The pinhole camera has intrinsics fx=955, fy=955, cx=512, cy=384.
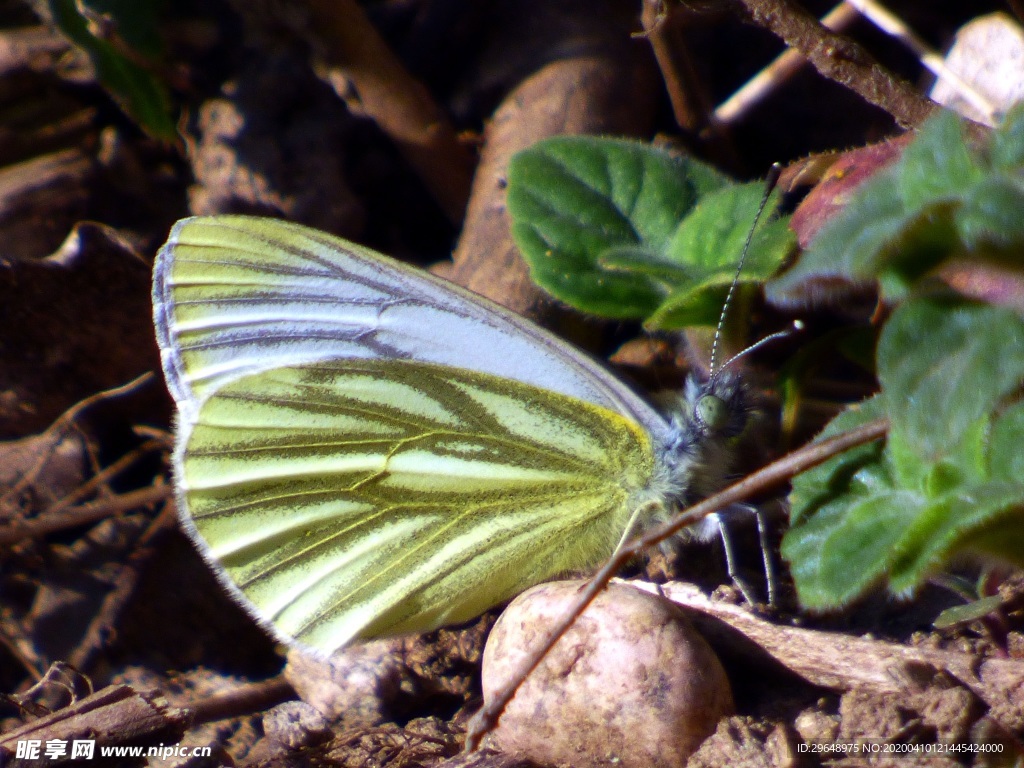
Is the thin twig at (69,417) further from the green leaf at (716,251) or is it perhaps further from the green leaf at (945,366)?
the green leaf at (945,366)

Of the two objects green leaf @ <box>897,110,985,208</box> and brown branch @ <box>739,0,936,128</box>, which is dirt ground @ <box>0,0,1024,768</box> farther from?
green leaf @ <box>897,110,985,208</box>

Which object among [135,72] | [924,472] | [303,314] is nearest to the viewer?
[924,472]

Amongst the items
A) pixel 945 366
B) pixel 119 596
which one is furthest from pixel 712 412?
pixel 119 596

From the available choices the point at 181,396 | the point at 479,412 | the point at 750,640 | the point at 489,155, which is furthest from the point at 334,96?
the point at 750,640

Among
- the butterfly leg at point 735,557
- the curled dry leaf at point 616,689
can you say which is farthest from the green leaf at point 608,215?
the curled dry leaf at point 616,689

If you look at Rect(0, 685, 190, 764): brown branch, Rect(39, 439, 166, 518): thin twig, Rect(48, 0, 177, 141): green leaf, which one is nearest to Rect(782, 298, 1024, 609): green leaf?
Rect(0, 685, 190, 764): brown branch

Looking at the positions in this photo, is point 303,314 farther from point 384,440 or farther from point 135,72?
point 135,72
